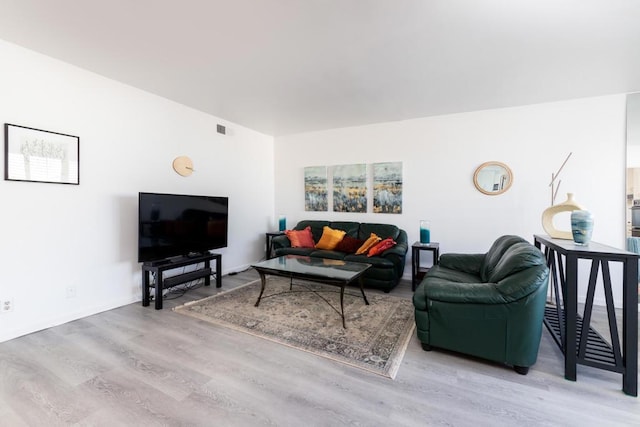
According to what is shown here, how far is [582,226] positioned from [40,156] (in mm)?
4560

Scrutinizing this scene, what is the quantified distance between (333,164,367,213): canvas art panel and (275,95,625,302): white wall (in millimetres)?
144

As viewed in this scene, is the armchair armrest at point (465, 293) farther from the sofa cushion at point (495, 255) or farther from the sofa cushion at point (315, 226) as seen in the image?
the sofa cushion at point (315, 226)

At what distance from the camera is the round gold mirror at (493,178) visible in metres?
3.85

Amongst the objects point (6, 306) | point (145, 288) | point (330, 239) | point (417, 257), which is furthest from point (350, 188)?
point (6, 306)

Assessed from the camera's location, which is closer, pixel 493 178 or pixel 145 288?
pixel 145 288

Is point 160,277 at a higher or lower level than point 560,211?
lower

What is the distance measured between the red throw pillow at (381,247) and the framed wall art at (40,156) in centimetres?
347

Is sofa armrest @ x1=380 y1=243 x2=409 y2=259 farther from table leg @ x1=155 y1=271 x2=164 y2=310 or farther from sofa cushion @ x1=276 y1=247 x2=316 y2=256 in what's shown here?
table leg @ x1=155 y1=271 x2=164 y2=310

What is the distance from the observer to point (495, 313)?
2.02 metres

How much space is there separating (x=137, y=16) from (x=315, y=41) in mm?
1294

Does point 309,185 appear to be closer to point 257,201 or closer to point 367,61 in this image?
point 257,201

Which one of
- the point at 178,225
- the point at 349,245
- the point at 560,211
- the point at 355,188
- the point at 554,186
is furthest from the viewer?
the point at 355,188

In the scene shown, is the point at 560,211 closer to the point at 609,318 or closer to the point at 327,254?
the point at 609,318

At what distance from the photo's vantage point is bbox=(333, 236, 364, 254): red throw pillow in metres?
4.30
